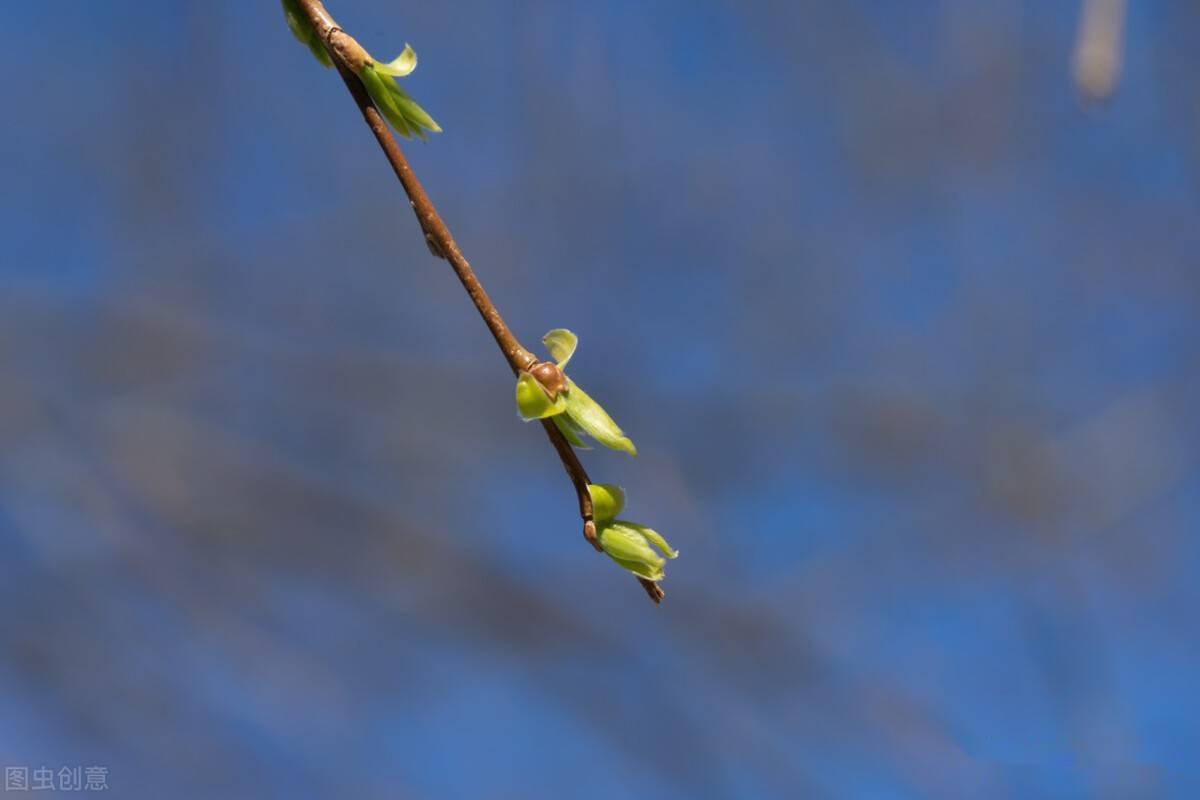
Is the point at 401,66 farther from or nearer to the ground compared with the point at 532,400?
farther from the ground

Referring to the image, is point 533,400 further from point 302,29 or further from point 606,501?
point 302,29

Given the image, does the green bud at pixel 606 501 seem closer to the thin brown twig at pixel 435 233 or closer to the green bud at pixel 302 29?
the thin brown twig at pixel 435 233

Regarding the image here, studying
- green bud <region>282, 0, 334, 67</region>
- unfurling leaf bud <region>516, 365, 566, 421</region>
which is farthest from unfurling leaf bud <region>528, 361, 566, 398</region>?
green bud <region>282, 0, 334, 67</region>

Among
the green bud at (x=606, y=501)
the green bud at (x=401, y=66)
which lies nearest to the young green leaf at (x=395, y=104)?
the green bud at (x=401, y=66)

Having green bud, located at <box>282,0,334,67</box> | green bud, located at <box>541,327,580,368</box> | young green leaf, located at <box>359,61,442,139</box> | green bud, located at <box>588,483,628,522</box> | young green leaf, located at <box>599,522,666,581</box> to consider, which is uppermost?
green bud, located at <box>282,0,334,67</box>

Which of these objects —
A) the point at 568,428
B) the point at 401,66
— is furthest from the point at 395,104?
the point at 568,428

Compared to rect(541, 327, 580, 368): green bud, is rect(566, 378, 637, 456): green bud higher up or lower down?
lower down

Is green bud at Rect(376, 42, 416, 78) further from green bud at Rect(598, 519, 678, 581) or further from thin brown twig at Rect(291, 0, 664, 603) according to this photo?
green bud at Rect(598, 519, 678, 581)

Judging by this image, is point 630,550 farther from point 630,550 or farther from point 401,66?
point 401,66
